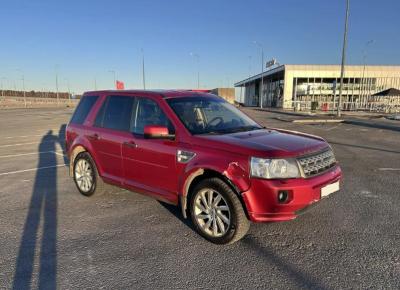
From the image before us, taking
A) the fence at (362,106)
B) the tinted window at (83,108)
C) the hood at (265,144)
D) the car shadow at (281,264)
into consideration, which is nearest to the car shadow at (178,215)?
the car shadow at (281,264)

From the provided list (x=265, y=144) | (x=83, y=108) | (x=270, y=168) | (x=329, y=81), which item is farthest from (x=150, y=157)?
(x=329, y=81)

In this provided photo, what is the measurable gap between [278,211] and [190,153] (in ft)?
4.02

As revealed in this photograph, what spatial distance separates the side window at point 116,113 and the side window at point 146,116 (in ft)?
0.50

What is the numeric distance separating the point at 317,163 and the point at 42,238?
136 inches

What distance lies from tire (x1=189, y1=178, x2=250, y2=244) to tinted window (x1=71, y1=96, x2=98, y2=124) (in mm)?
2794

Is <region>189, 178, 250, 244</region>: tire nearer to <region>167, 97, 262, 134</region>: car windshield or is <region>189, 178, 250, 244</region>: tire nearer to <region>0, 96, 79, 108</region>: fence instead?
<region>167, 97, 262, 134</region>: car windshield

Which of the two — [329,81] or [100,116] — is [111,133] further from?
[329,81]

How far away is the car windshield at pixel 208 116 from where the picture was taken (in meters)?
4.44

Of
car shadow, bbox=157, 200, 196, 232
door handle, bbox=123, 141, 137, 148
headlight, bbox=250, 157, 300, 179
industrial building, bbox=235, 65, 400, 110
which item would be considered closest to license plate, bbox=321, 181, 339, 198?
headlight, bbox=250, 157, 300, 179

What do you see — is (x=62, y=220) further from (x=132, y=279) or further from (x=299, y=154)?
(x=299, y=154)

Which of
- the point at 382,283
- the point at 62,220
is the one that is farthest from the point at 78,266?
the point at 382,283

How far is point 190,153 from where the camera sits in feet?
13.3

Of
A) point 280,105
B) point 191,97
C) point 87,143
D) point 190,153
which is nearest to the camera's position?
point 190,153

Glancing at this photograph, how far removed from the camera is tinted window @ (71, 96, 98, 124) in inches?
230
